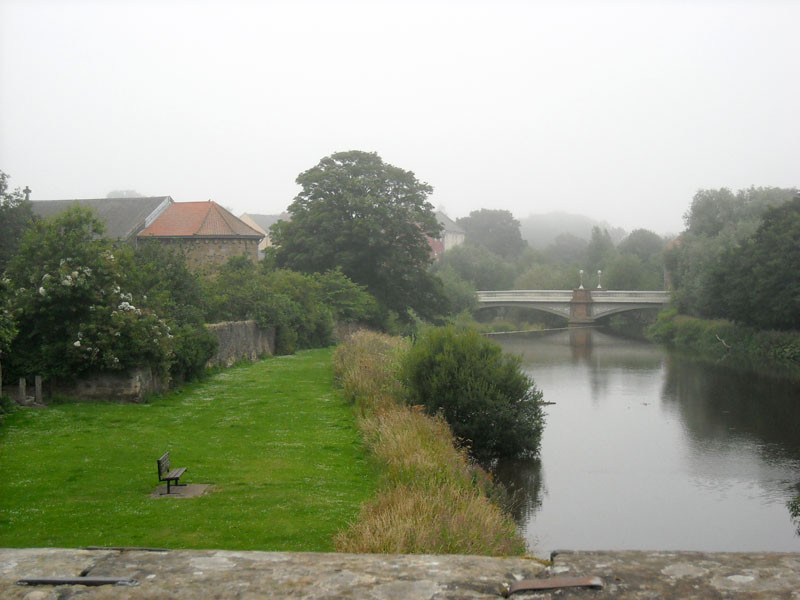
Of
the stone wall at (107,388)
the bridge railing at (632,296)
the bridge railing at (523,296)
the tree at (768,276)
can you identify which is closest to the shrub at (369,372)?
the stone wall at (107,388)

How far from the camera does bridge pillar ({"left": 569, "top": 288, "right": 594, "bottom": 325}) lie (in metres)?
65.4

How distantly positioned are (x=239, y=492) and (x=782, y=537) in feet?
30.3

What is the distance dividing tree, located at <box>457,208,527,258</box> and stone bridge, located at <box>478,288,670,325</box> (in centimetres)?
4255

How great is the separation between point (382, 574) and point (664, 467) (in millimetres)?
15177

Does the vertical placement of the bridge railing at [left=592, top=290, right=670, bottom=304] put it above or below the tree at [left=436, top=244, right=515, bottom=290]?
below

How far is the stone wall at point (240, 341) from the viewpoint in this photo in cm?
2277

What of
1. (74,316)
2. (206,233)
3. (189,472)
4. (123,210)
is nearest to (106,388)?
(74,316)

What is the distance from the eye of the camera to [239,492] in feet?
31.2

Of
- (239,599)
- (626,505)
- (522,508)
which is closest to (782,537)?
(626,505)

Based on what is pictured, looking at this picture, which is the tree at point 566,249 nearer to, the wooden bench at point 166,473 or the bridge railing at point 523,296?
the bridge railing at point 523,296

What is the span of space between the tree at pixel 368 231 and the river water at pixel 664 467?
12.2 m

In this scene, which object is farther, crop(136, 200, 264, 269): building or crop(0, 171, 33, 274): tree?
crop(136, 200, 264, 269): building

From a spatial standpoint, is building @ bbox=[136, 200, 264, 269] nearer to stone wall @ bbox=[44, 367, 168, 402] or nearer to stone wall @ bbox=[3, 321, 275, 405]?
stone wall @ bbox=[3, 321, 275, 405]

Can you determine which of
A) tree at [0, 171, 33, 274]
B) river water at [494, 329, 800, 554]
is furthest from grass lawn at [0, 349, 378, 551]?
tree at [0, 171, 33, 274]
